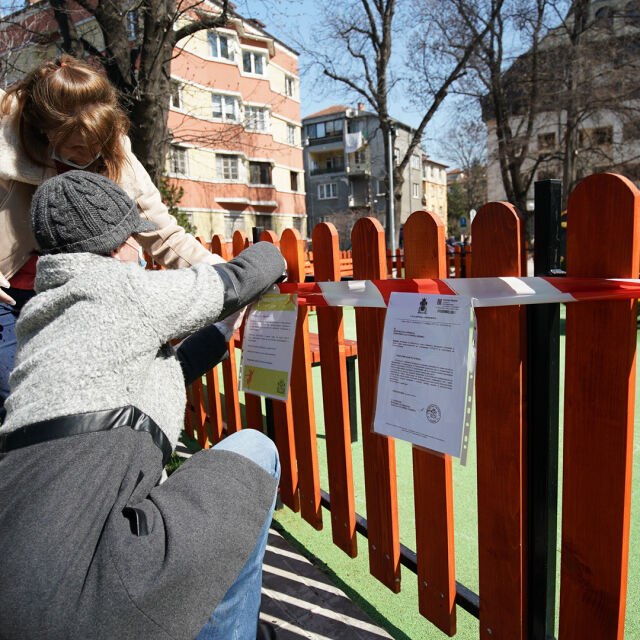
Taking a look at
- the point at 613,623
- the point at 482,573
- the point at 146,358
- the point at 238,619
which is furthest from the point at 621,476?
the point at 146,358

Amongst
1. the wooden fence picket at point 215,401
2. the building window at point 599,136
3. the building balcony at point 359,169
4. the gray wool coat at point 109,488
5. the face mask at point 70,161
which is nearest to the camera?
the gray wool coat at point 109,488

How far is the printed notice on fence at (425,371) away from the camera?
1238 millimetres

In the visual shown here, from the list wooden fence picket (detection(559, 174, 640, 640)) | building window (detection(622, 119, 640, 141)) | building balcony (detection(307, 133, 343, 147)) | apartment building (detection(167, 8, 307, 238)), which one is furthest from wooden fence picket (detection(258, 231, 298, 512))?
building balcony (detection(307, 133, 343, 147))

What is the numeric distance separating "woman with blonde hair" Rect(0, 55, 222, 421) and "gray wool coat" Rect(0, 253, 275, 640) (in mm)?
742

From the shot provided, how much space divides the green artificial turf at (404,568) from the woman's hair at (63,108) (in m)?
2.06

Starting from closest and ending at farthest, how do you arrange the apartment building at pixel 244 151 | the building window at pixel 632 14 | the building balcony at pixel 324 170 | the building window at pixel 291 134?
the building window at pixel 632 14, the apartment building at pixel 244 151, the building window at pixel 291 134, the building balcony at pixel 324 170

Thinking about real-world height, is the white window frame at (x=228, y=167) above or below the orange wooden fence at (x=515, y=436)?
above

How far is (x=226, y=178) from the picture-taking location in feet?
107

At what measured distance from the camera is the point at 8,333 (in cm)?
201

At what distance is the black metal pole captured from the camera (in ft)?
4.34

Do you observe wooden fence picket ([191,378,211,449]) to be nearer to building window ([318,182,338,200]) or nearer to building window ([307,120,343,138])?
building window ([318,182,338,200])

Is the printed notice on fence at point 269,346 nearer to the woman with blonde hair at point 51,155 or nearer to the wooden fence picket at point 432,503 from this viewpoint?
the woman with blonde hair at point 51,155

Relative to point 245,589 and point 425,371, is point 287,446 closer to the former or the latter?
point 245,589

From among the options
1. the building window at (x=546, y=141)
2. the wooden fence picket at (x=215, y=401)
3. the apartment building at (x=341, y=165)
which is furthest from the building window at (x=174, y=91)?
the apartment building at (x=341, y=165)
